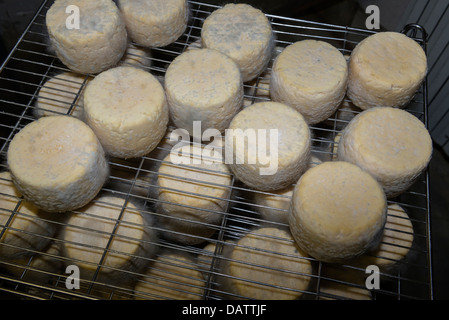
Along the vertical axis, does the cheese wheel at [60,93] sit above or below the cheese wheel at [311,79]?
below

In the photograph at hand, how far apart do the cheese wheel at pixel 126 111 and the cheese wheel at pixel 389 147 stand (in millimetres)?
799

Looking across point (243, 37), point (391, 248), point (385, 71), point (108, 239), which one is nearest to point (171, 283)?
point (108, 239)

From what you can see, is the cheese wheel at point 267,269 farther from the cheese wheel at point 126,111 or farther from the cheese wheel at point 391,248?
A: the cheese wheel at point 126,111

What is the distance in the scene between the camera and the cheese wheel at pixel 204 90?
161 cm

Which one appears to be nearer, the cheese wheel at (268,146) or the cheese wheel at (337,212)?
the cheese wheel at (337,212)

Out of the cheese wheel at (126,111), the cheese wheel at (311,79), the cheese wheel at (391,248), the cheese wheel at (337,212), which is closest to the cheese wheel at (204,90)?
the cheese wheel at (126,111)

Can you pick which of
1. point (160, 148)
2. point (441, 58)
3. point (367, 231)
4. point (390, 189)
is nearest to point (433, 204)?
point (441, 58)

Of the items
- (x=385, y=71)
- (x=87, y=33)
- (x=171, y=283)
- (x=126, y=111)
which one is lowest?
(x=171, y=283)

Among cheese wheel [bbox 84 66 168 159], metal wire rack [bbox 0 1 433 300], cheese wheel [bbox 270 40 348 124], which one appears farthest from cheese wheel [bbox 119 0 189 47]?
cheese wheel [bbox 270 40 348 124]

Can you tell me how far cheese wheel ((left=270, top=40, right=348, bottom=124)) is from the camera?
5.42 ft

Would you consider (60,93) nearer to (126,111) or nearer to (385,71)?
(126,111)

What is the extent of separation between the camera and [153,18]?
182cm

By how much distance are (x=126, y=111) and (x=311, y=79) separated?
→ 79cm

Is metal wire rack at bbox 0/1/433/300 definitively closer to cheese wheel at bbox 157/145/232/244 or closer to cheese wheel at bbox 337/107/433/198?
cheese wheel at bbox 157/145/232/244
